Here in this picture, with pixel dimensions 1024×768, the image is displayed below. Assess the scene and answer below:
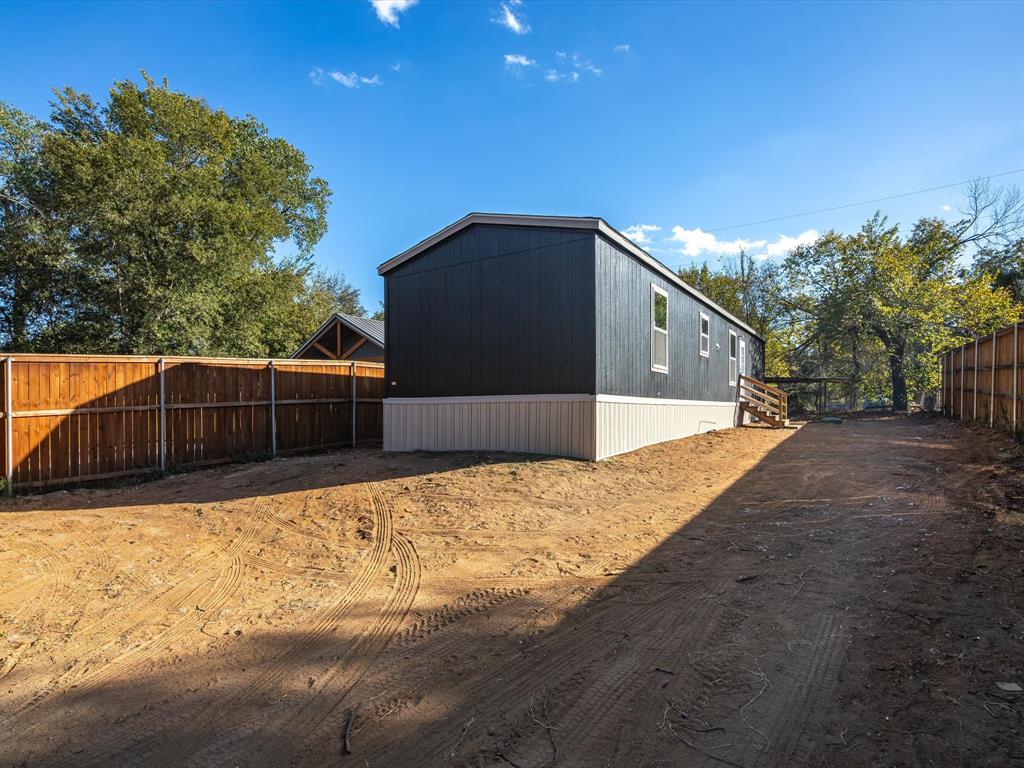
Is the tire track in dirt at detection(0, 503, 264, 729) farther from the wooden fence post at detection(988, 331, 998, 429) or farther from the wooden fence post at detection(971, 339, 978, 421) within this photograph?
the wooden fence post at detection(971, 339, 978, 421)

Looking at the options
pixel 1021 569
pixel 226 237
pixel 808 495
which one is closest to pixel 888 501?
pixel 808 495

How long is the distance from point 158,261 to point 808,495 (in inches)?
730

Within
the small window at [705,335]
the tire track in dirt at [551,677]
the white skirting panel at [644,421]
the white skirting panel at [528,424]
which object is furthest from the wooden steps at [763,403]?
the tire track in dirt at [551,677]

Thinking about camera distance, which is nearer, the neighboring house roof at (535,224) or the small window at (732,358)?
the neighboring house roof at (535,224)

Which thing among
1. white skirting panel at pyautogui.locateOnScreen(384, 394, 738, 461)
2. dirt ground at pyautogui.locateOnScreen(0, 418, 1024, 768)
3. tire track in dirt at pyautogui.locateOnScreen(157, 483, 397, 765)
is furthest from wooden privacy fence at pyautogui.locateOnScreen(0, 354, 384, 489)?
tire track in dirt at pyautogui.locateOnScreen(157, 483, 397, 765)

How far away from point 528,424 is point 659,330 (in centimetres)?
409

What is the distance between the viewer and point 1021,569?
3.40 m

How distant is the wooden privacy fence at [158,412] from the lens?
24.1 ft

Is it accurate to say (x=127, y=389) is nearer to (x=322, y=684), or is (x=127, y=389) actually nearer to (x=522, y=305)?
(x=522, y=305)

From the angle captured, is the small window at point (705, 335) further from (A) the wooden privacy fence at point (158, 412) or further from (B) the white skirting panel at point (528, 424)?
(A) the wooden privacy fence at point (158, 412)

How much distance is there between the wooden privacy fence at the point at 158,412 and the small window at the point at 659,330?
6.86 meters

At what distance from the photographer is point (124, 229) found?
51.0 ft

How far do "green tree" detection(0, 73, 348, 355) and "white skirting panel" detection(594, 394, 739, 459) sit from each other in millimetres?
14274

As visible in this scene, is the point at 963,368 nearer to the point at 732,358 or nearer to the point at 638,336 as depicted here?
the point at 732,358
